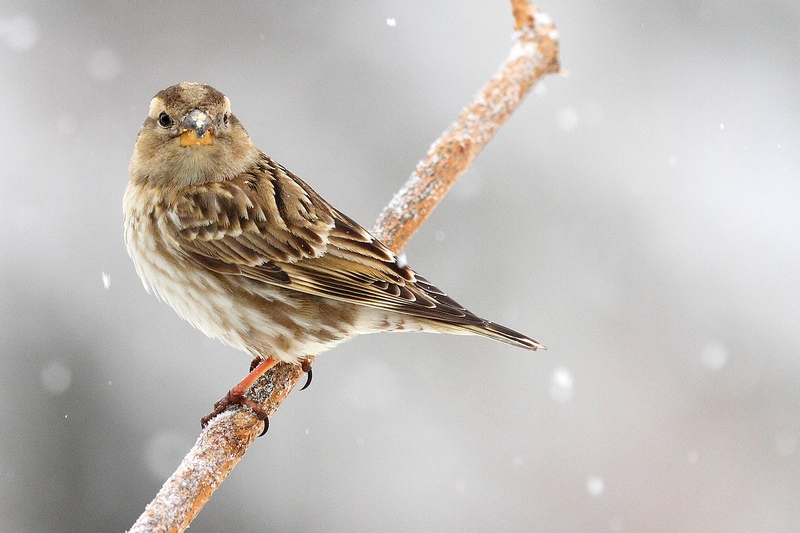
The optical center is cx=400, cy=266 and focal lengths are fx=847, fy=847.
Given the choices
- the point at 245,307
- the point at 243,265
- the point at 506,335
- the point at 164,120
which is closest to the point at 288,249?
the point at 243,265

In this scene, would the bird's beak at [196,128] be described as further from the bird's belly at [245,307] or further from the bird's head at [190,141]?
the bird's belly at [245,307]

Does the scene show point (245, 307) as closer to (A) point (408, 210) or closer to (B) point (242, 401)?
(B) point (242, 401)

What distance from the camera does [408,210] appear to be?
498cm

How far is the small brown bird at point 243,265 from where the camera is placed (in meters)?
4.23

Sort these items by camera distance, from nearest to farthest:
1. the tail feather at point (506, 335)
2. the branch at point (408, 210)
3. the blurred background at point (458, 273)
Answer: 1. the branch at point (408, 210)
2. the tail feather at point (506, 335)
3. the blurred background at point (458, 273)

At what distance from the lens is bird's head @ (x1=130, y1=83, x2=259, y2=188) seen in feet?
13.2

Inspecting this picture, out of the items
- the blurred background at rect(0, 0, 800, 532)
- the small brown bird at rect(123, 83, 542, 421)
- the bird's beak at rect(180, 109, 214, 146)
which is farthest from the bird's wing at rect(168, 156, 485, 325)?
the blurred background at rect(0, 0, 800, 532)

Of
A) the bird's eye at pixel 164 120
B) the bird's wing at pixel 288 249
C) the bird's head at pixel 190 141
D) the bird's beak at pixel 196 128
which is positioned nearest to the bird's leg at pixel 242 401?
the bird's wing at pixel 288 249

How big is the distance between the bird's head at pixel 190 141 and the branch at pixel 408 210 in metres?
1.02

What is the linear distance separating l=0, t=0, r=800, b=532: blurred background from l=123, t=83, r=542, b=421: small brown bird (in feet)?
9.14

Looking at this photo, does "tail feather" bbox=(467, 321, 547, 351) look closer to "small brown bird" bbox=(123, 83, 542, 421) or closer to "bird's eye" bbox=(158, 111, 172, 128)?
"small brown bird" bbox=(123, 83, 542, 421)

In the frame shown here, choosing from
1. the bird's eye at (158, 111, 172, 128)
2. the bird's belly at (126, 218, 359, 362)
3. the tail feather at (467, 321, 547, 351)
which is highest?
the tail feather at (467, 321, 547, 351)

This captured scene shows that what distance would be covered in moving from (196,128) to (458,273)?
419 centimetres

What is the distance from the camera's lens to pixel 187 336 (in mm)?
7254
